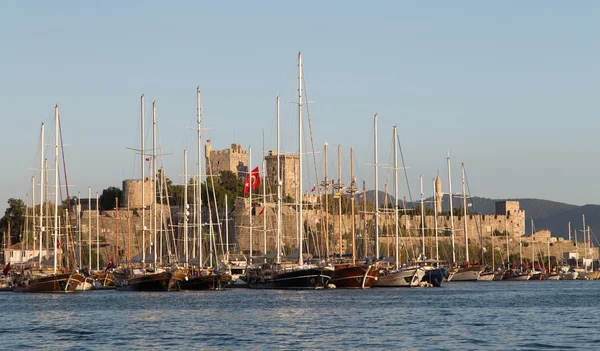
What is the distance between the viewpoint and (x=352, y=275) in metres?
57.6

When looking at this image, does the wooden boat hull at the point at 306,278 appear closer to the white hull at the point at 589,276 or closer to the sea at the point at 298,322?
the sea at the point at 298,322

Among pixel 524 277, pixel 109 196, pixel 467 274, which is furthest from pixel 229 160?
pixel 467 274

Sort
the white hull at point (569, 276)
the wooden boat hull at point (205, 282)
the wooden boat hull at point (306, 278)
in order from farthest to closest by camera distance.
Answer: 1. the white hull at point (569, 276)
2. the wooden boat hull at point (205, 282)
3. the wooden boat hull at point (306, 278)

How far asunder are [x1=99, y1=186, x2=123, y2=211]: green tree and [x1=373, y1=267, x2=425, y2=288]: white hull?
6420 centimetres

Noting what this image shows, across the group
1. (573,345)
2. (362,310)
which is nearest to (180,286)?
(362,310)

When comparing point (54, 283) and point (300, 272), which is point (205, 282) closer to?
point (300, 272)

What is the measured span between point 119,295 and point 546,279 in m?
50.3

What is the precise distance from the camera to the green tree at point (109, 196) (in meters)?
125

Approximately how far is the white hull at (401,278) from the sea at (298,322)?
801 cm

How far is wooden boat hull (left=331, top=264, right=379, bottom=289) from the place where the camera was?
2248 inches

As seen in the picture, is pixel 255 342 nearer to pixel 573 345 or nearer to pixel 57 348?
pixel 57 348

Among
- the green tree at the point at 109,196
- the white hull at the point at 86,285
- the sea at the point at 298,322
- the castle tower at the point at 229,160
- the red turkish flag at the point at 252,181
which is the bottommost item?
the sea at the point at 298,322

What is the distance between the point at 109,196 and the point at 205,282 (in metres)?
72.5

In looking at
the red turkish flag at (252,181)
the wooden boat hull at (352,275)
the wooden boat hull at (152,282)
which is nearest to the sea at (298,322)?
the wooden boat hull at (152,282)
